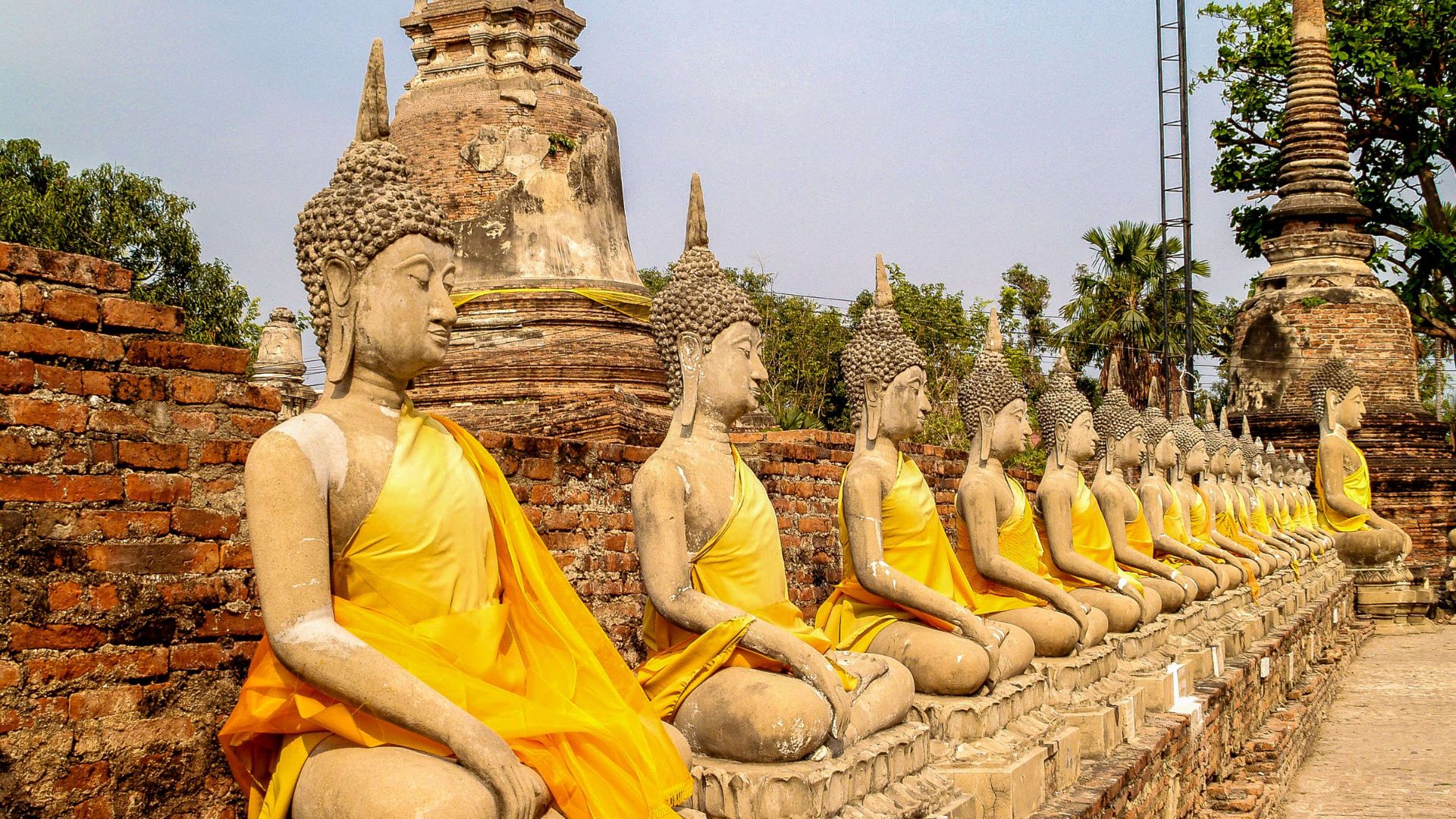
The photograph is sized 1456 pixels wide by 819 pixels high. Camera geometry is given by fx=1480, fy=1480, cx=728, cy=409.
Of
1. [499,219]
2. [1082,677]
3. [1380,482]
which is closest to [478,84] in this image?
[499,219]

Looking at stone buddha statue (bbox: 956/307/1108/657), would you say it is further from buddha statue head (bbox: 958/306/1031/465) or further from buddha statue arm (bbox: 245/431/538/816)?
buddha statue arm (bbox: 245/431/538/816)

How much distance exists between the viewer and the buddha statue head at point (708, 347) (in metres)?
4.51

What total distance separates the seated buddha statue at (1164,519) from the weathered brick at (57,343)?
294 inches

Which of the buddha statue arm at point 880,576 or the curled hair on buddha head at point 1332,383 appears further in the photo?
the curled hair on buddha head at point 1332,383

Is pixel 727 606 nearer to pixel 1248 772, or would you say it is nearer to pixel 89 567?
pixel 89 567

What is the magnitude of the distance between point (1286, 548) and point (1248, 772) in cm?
678

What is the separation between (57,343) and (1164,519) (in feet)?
29.0

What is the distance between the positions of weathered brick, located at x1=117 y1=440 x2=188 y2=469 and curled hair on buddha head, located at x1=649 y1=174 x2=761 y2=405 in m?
1.44

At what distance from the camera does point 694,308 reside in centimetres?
454

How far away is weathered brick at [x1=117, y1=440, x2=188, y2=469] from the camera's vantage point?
3.88m

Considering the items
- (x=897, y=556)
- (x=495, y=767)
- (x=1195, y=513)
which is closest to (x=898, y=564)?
(x=897, y=556)

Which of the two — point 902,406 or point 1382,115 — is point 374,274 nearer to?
point 902,406

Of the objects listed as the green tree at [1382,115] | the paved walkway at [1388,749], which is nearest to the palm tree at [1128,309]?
the green tree at [1382,115]

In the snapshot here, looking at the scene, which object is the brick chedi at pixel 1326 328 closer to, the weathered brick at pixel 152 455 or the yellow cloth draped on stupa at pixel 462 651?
the weathered brick at pixel 152 455
